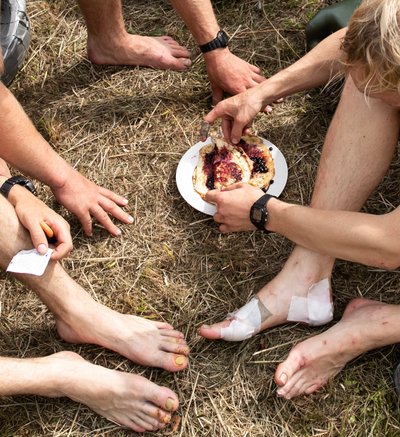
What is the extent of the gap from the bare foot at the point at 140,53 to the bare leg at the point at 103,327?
1407mm

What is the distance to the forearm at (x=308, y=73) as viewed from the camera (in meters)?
2.66

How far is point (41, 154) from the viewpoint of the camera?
101 inches

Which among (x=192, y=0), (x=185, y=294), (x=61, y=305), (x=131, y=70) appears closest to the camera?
(x=61, y=305)

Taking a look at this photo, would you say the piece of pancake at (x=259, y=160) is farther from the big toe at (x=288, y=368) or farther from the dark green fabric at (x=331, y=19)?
the big toe at (x=288, y=368)

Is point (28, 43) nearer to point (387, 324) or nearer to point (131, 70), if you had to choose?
point (131, 70)

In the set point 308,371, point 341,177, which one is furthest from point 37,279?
point 341,177

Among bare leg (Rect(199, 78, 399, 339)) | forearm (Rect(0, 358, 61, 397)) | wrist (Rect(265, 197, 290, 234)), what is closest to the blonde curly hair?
bare leg (Rect(199, 78, 399, 339))

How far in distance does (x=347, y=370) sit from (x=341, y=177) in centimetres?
72

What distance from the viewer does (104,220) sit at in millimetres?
2773

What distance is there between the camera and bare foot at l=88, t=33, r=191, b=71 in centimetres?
333

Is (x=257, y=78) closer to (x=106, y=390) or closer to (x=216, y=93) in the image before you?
(x=216, y=93)

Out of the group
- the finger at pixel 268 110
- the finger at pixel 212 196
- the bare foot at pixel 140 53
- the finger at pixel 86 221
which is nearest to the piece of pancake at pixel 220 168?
the finger at pixel 212 196

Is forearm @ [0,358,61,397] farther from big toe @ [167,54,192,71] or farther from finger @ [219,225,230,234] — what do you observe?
big toe @ [167,54,192,71]

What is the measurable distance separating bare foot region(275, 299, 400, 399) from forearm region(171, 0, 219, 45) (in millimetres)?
1501
